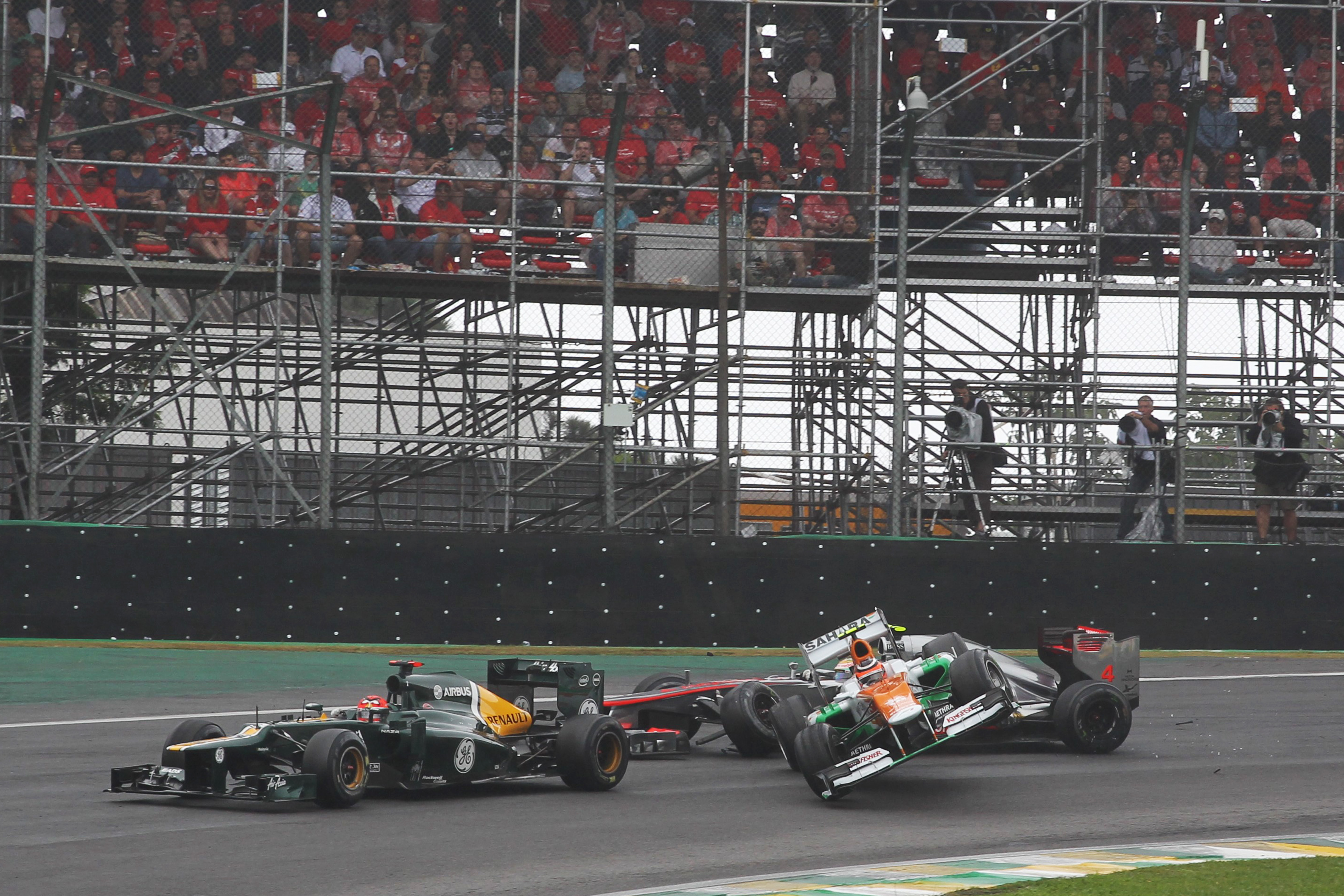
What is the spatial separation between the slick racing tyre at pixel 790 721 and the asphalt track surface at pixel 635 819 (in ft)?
0.66

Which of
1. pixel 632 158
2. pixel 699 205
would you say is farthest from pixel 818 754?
pixel 632 158

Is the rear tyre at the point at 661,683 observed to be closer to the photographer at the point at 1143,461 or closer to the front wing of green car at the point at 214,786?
the front wing of green car at the point at 214,786

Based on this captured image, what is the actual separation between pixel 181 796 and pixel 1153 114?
1486cm

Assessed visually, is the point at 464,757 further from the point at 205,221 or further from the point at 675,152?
the point at 675,152

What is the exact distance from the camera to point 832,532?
54.8ft

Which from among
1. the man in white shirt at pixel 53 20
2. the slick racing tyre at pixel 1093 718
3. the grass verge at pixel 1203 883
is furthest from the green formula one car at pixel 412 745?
the man in white shirt at pixel 53 20

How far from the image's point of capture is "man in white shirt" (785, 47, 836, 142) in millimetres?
17766

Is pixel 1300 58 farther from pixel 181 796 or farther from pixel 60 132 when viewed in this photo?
pixel 181 796

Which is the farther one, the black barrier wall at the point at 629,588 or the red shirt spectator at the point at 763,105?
the red shirt spectator at the point at 763,105

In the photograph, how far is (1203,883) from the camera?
610cm

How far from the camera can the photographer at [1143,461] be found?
15.3 meters

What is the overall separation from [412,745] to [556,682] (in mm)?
1213

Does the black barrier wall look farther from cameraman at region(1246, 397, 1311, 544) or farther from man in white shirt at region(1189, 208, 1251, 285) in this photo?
man in white shirt at region(1189, 208, 1251, 285)

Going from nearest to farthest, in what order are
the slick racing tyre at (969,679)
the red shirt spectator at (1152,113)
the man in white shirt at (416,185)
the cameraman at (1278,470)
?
the slick racing tyre at (969,679) < the cameraman at (1278,470) < the man in white shirt at (416,185) < the red shirt spectator at (1152,113)
